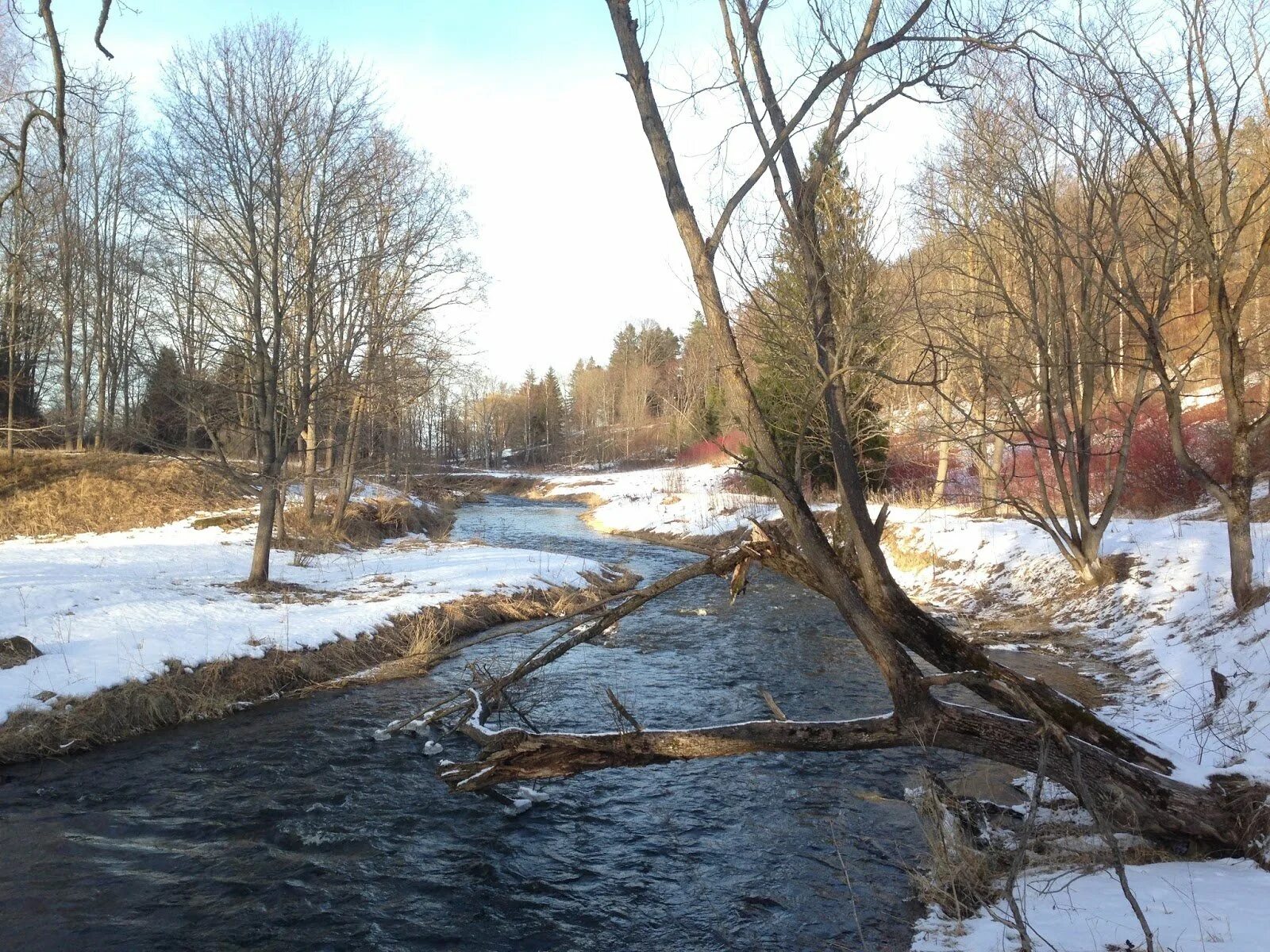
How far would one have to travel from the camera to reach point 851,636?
12.7 metres

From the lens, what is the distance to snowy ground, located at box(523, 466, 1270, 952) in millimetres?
4121

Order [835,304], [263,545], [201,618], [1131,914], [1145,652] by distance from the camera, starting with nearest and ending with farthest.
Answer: [1131,914], [835,304], [1145,652], [201,618], [263,545]

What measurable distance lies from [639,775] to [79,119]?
6.70 metres

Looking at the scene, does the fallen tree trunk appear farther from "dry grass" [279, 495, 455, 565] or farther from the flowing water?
"dry grass" [279, 495, 455, 565]

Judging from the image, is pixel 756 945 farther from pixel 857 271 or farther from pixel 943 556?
pixel 943 556

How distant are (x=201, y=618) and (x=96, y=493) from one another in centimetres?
1238

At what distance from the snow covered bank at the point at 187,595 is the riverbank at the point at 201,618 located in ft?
0.09

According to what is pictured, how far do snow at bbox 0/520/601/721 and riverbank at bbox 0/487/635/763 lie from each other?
25 mm

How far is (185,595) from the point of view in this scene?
11484 mm

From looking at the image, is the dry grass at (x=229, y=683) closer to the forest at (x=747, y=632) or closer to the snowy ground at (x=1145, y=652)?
the forest at (x=747, y=632)

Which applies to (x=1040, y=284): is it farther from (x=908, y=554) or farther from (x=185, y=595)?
(x=185, y=595)

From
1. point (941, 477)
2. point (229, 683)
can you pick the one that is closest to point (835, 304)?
point (229, 683)

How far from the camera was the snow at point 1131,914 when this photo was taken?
150 inches

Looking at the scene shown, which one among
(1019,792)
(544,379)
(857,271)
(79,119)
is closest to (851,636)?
(1019,792)
